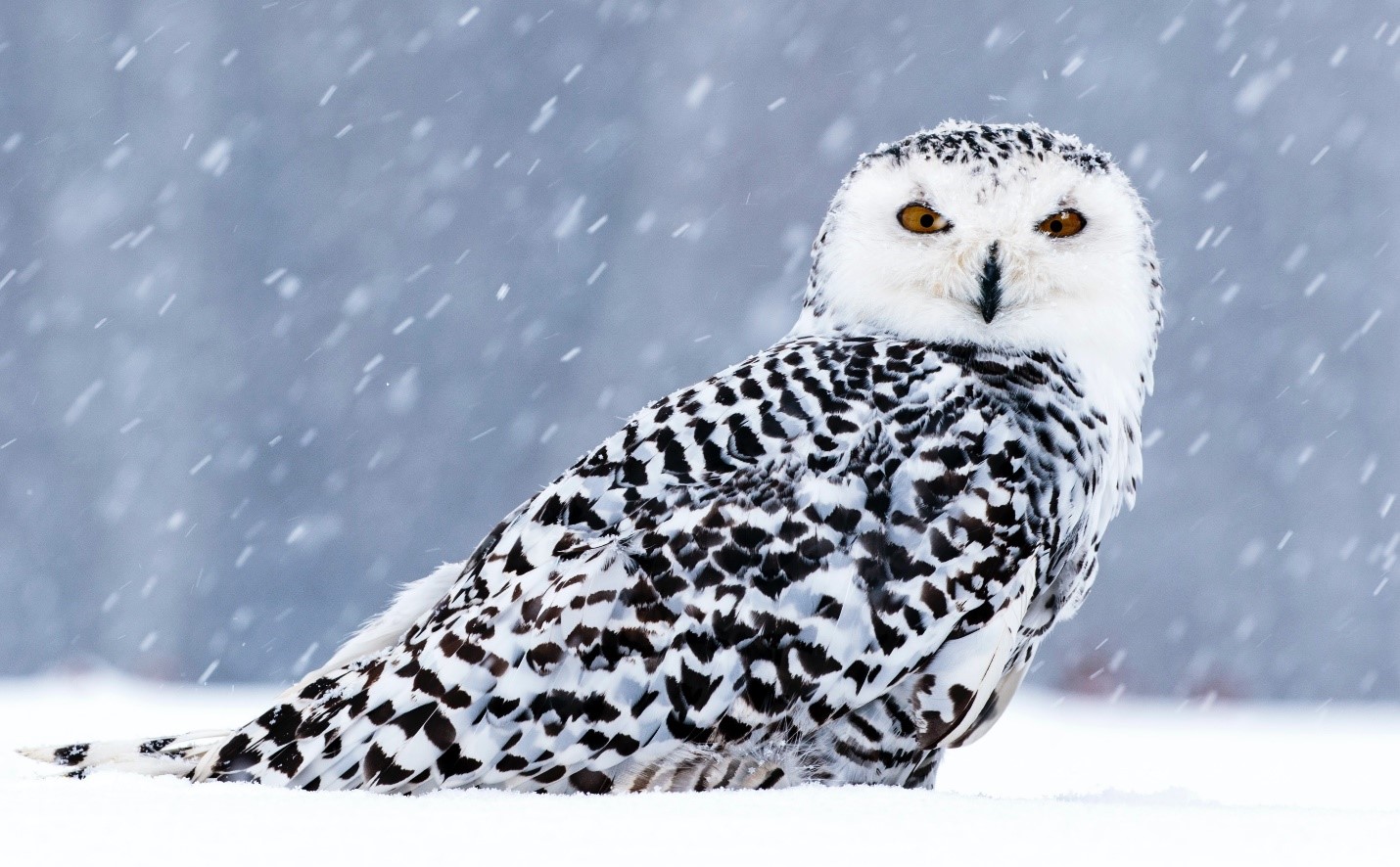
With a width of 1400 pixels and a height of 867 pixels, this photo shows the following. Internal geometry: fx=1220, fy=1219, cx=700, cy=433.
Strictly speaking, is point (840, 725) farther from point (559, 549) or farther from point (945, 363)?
point (945, 363)

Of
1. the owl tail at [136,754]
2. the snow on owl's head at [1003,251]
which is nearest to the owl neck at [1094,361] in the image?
the snow on owl's head at [1003,251]

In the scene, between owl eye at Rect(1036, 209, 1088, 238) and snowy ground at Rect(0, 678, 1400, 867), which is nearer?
snowy ground at Rect(0, 678, 1400, 867)

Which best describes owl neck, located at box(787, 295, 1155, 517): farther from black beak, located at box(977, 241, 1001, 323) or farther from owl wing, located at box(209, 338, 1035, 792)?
owl wing, located at box(209, 338, 1035, 792)

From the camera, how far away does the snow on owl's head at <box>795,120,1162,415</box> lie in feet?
5.92

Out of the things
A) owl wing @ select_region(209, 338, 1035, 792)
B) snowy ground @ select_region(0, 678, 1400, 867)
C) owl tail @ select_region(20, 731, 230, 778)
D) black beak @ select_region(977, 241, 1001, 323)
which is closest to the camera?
snowy ground @ select_region(0, 678, 1400, 867)

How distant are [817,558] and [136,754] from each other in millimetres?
990

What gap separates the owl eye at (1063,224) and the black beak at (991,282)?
3.8 inches

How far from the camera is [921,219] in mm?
1868

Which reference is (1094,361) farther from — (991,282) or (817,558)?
(817,558)

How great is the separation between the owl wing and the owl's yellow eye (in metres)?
0.34

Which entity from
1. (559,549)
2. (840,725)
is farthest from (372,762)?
(840,725)

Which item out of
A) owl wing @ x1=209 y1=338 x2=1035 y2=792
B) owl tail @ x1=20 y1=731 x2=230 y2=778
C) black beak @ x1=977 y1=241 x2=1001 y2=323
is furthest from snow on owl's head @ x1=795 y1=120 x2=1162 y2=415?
owl tail @ x1=20 y1=731 x2=230 y2=778

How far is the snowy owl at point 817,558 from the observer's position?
5.00 ft

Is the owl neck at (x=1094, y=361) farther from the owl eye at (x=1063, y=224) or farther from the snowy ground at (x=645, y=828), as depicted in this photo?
the snowy ground at (x=645, y=828)
